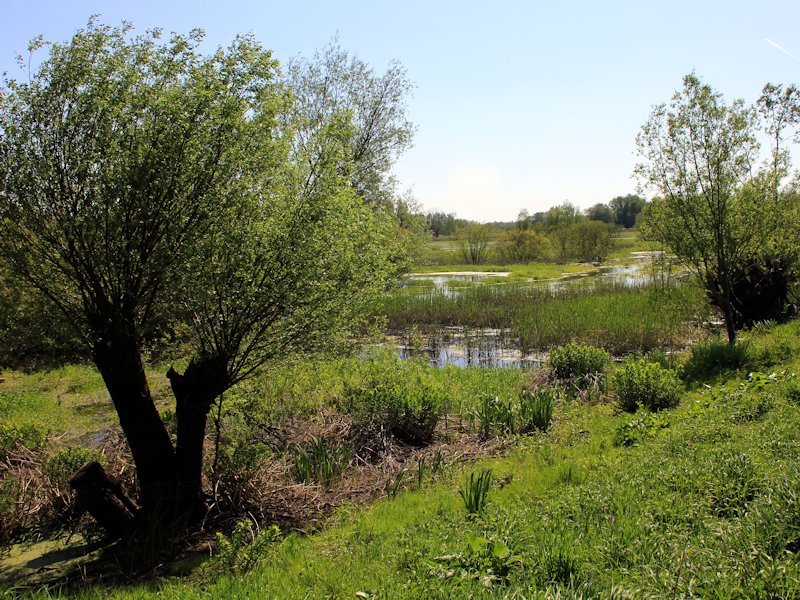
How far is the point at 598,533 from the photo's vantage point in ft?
14.3

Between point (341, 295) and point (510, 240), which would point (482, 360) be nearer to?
point (341, 295)

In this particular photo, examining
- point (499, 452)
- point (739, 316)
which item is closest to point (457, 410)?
point (499, 452)

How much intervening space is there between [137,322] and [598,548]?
16.2ft

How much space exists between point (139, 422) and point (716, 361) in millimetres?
10623

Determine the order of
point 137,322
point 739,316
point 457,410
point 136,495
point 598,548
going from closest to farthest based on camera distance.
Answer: point 598,548 < point 137,322 < point 136,495 < point 457,410 < point 739,316

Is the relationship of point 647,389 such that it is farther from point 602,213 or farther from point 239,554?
point 602,213

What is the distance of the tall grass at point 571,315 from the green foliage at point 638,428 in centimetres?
777

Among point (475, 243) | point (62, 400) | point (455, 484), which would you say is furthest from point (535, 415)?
point (475, 243)

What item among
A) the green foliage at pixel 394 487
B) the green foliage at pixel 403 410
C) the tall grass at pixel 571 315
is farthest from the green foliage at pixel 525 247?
the green foliage at pixel 394 487

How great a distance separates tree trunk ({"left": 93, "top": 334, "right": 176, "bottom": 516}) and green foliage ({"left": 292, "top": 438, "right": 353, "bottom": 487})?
1634 millimetres

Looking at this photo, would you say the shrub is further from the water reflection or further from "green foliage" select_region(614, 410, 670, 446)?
the water reflection

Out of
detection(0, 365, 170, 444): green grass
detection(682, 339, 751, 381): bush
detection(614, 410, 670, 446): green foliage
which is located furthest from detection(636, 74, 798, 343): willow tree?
detection(0, 365, 170, 444): green grass

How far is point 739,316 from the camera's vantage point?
53.6 feet

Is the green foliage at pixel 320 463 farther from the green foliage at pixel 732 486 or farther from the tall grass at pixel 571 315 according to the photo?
the tall grass at pixel 571 315
